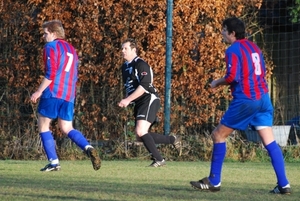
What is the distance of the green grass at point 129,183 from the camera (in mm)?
7637

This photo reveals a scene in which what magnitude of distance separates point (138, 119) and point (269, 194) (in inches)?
168

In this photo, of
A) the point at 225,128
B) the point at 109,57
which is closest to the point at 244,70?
the point at 225,128

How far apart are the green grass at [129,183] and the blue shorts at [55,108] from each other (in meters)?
0.67

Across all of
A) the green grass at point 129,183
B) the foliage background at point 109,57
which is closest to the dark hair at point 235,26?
the green grass at point 129,183

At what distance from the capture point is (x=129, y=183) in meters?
8.95

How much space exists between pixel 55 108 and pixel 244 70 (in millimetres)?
3059

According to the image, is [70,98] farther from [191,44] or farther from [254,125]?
[191,44]

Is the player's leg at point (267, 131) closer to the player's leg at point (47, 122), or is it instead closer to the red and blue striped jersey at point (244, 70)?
the red and blue striped jersey at point (244, 70)

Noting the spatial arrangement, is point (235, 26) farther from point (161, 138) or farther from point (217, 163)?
point (161, 138)

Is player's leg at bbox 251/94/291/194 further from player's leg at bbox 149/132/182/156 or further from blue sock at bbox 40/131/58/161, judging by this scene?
player's leg at bbox 149/132/182/156

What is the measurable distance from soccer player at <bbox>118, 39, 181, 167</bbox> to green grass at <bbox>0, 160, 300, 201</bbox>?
0.52m

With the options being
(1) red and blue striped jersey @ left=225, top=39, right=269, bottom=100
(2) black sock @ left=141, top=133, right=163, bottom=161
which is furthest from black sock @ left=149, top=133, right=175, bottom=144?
(1) red and blue striped jersey @ left=225, top=39, right=269, bottom=100

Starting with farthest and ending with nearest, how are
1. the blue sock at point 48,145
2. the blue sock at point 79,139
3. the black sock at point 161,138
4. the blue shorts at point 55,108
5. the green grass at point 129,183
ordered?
the black sock at point 161,138
the blue sock at point 48,145
the blue shorts at point 55,108
the blue sock at point 79,139
the green grass at point 129,183

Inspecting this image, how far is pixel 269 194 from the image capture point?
8.05m
